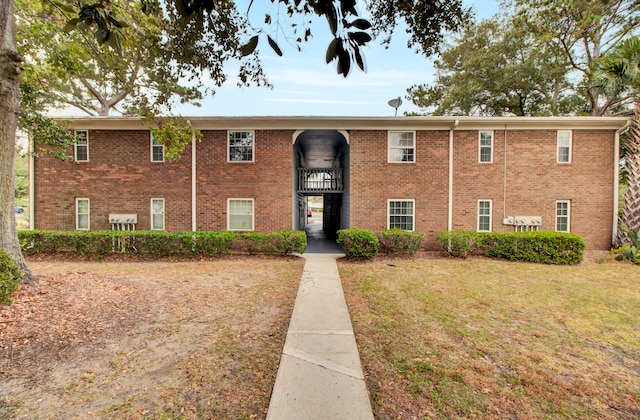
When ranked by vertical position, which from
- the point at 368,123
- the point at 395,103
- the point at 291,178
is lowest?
the point at 291,178

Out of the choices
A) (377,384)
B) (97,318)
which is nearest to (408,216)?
(377,384)

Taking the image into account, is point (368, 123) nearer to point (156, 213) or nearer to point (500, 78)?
point (156, 213)

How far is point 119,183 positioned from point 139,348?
372 inches

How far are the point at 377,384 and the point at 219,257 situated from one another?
298 inches

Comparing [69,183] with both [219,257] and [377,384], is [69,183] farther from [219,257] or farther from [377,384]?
[377,384]

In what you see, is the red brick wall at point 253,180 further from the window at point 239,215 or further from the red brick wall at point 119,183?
the red brick wall at point 119,183

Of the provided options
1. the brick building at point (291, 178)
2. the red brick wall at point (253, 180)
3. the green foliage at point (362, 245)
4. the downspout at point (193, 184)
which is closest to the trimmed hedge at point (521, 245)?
the brick building at point (291, 178)

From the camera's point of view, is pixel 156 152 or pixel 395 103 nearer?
pixel 156 152

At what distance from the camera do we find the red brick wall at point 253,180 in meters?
10.0

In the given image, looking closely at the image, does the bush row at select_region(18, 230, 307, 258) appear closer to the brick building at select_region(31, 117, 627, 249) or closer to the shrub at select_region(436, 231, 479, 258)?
the brick building at select_region(31, 117, 627, 249)

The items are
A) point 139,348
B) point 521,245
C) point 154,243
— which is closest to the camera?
point 139,348

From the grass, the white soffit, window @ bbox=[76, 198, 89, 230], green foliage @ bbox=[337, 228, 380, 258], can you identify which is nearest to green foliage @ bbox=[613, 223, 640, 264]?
the grass

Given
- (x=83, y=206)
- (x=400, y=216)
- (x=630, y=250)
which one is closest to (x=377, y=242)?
(x=400, y=216)

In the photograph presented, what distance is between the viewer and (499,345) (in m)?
3.41
